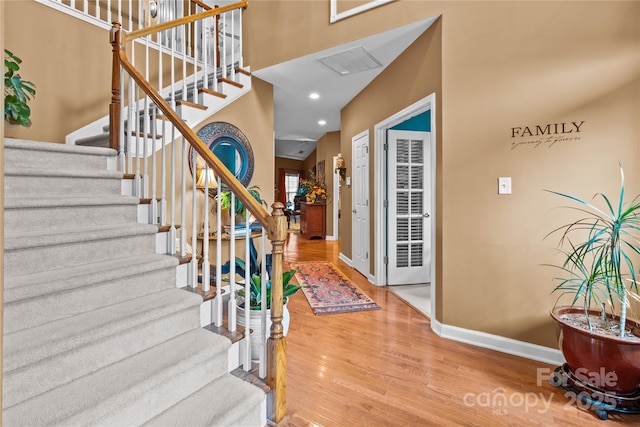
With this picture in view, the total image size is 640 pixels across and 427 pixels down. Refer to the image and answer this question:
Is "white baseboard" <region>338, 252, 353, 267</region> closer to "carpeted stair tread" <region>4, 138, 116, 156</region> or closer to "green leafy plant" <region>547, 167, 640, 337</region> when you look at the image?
"green leafy plant" <region>547, 167, 640, 337</region>

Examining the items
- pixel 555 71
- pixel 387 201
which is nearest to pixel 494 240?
pixel 555 71

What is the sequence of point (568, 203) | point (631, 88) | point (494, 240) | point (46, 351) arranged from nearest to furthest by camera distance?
point (46, 351) → point (631, 88) → point (568, 203) → point (494, 240)

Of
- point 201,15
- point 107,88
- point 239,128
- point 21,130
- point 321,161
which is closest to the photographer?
point 21,130

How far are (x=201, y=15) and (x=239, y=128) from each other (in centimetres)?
115

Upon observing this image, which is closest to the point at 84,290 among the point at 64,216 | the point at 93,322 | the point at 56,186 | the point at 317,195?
the point at 93,322

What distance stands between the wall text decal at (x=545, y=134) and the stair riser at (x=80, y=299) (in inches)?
101

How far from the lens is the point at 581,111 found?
210 cm

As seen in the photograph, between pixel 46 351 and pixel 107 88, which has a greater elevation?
pixel 107 88

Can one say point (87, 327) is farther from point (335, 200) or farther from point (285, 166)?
point (285, 166)

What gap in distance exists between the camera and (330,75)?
3873mm

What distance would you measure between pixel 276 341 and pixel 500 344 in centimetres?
181

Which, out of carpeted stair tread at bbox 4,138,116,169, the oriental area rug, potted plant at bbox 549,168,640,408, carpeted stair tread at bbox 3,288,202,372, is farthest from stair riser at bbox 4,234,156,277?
potted plant at bbox 549,168,640,408

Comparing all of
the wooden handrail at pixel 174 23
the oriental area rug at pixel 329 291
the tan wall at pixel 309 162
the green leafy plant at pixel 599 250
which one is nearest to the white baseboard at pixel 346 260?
the oriental area rug at pixel 329 291

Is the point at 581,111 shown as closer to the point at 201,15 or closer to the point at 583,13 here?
the point at 583,13
